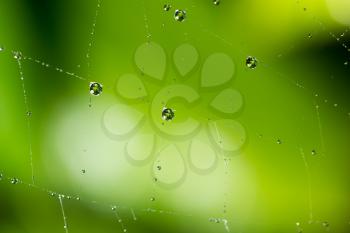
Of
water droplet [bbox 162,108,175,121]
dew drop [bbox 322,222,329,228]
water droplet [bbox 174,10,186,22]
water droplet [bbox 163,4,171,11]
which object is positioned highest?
water droplet [bbox 163,4,171,11]

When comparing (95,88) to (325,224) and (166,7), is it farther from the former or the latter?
(325,224)

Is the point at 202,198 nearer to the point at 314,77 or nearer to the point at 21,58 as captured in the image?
the point at 314,77

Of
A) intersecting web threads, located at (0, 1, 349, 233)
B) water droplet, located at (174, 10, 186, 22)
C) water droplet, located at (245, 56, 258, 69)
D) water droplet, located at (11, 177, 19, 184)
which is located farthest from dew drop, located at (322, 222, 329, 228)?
water droplet, located at (11, 177, 19, 184)

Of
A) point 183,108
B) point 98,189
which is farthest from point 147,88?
point 98,189

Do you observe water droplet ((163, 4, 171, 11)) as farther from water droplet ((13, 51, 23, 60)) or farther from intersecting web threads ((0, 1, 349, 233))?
water droplet ((13, 51, 23, 60))

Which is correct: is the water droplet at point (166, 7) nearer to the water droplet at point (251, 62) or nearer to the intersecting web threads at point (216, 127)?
the intersecting web threads at point (216, 127)
